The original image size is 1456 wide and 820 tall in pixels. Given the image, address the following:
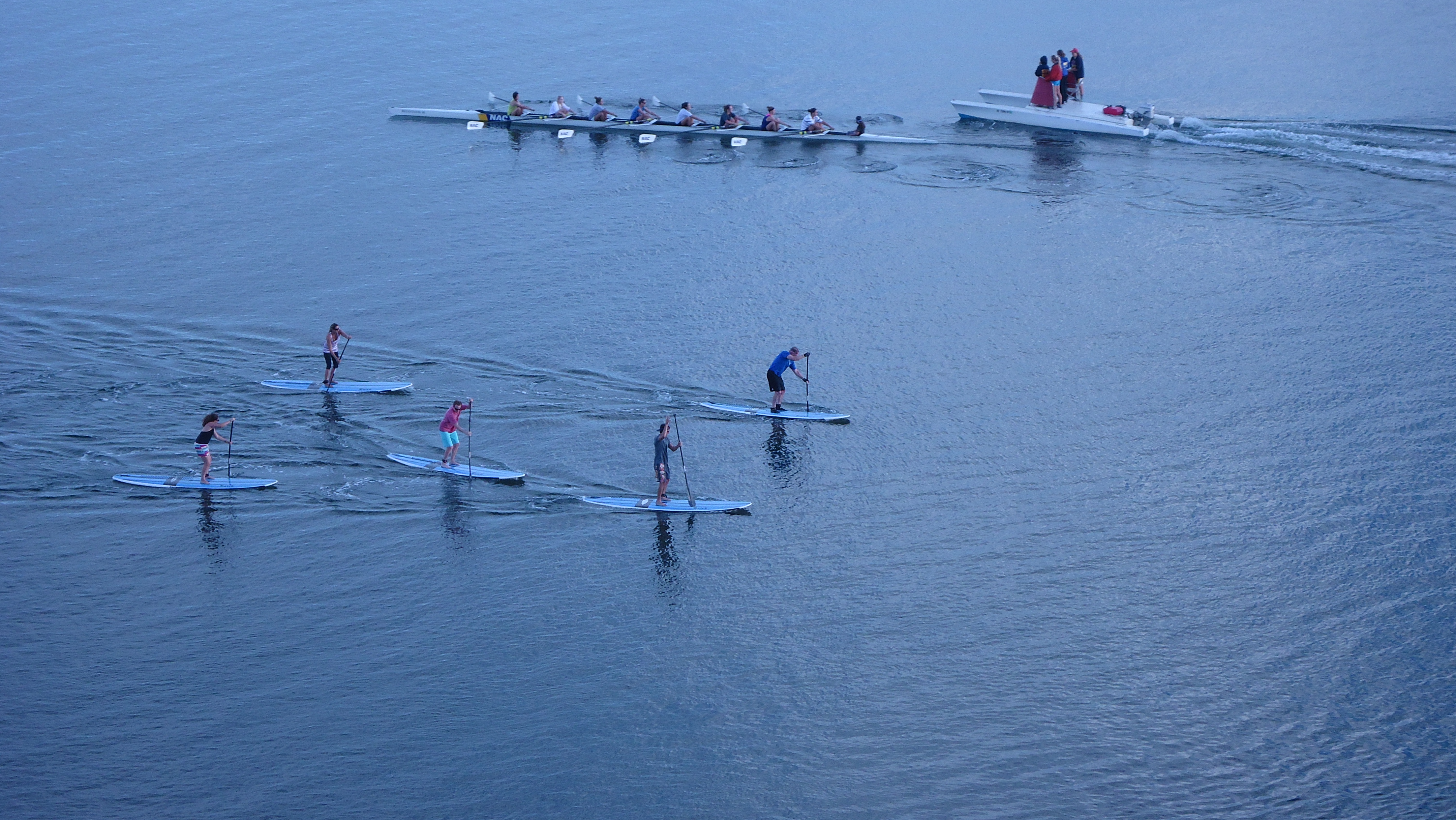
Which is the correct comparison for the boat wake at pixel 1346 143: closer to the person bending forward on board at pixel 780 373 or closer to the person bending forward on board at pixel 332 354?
the person bending forward on board at pixel 780 373

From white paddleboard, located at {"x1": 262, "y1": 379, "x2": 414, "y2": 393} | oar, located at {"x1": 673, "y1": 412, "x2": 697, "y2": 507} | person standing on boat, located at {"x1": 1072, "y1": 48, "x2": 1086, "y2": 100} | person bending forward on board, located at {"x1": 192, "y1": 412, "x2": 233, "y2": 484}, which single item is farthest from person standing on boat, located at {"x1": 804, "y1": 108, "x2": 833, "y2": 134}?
person bending forward on board, located at {"x1": 192, "y1": 412, "x2": 233, "y2": 484}

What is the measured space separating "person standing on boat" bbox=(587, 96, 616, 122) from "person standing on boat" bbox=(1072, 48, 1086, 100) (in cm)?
1944

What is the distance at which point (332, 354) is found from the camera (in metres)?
30.3

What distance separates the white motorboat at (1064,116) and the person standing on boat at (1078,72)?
46 cm

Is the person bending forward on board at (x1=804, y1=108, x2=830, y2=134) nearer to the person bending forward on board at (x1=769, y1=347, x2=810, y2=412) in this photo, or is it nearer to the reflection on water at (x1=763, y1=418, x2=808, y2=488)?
the person bending forward on board at (x1=769, y1=347, x2=810, y2=412)

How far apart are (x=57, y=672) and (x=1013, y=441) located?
20.6 meters

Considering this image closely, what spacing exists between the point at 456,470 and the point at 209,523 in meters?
5.39

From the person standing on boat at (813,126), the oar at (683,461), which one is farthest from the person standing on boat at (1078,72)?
the oar at (683,461)

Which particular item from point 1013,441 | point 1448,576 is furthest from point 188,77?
point 1448,576

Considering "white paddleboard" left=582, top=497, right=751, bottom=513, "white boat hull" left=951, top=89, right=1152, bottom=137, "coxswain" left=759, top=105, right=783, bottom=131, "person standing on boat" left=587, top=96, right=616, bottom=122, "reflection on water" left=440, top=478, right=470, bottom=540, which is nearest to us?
"reflection on water" left=440, top=478, right=470, bottom=540

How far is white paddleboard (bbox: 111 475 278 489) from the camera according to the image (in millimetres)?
26484

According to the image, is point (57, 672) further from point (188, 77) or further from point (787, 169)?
point (188, 77)

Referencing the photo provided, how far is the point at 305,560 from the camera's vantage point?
2420 centimetres

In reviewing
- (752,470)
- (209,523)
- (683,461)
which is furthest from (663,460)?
(209,523)
